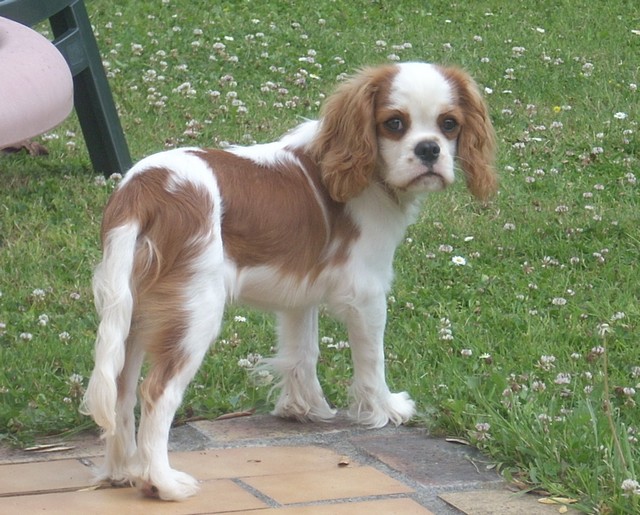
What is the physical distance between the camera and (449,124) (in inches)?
162

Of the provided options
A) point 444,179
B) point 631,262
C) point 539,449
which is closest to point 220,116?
point 631,262

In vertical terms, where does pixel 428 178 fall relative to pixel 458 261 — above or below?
above

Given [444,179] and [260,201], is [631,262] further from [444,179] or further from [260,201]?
[260,201]

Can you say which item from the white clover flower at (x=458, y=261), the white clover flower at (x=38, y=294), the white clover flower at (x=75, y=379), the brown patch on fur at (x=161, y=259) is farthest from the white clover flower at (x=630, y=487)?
the white clover flower at (x=38, y=294)

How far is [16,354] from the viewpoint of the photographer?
185 inches

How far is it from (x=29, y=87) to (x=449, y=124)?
1.53m

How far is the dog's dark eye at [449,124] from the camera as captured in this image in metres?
4.09

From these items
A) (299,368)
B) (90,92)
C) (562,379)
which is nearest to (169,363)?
(299,368)

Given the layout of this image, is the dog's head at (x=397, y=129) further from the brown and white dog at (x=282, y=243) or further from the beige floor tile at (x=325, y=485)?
the beige floor tile at (x=325, y=485)

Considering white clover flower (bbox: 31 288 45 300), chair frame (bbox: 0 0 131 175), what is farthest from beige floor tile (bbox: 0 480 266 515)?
chair frame (bbox: 0 0 131 175)

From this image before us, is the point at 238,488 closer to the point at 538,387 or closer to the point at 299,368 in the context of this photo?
the point at 299,368

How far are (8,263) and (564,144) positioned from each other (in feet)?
12.5

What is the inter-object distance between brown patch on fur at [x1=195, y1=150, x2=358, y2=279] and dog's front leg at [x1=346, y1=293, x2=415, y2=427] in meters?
0.23

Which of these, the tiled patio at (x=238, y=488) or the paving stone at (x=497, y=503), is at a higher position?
the tiled patio at (x=238, y=488)
